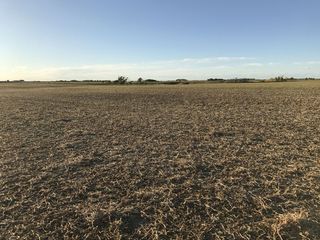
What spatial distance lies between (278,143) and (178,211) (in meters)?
5.02

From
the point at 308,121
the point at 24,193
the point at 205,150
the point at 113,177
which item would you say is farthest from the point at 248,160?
the point at 308,121

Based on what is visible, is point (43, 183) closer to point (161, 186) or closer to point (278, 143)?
point (161, 186)

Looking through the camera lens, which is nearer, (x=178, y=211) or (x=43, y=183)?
(x=178, y=211)

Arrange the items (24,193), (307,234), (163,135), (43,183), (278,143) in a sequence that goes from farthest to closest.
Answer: (163,135) < (278,143) < (43,183) < (24,193) < (307,234)

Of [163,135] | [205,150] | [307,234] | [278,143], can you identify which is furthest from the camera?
[163,135]

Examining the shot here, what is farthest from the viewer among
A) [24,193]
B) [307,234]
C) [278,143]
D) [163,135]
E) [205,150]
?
[163,135]

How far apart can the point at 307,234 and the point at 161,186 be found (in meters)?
2.45

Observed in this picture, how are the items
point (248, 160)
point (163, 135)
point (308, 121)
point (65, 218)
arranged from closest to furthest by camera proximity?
point (65, 218)
point (248, 160)
point (163, 135)
point (308, 121)

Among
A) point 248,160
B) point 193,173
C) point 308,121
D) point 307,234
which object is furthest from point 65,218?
point 308,121

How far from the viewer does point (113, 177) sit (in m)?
6.11

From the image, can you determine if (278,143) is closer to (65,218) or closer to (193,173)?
(193,173)

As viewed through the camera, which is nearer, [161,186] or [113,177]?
[161,186]

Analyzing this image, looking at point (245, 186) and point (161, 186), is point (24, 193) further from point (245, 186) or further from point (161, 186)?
point (245, 186)

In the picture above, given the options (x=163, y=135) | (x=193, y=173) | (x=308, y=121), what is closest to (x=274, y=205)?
(x=193, y=173)
